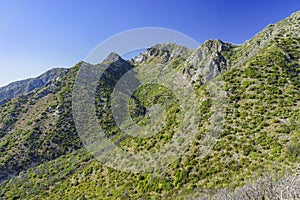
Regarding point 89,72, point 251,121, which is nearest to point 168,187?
point 251,121

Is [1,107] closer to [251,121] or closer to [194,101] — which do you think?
[194,101]

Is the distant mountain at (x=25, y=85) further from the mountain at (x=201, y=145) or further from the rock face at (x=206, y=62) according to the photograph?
the mountain at (x=201, y=145)

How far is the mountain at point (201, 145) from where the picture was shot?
14.4 m

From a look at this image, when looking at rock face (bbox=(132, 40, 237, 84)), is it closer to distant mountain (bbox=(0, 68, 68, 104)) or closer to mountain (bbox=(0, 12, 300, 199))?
mountain (bbox=(0, 12, 300, 199))

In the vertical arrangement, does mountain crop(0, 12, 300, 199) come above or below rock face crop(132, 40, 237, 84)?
below

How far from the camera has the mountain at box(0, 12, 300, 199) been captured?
14.4 meters

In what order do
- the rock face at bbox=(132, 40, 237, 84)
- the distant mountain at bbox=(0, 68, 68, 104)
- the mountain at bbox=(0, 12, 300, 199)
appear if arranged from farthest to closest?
1. the distant mountain at bbox=(0, 68, 68, 104)
2. the rock face at bbox=(132, 40, 237, 84)
3. the mountain at bbox=(0, 12, 300, 199)

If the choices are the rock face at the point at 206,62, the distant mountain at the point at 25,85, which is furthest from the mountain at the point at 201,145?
the distant mountain at the point at 25,85

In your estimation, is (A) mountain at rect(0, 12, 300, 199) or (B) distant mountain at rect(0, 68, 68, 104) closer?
(A) mountain at rect(0, 12, 300, 199)

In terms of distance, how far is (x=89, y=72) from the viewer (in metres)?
66.3

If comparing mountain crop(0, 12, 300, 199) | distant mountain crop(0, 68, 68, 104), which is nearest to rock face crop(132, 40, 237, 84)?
mountain crop(0, 12, 300, 199)

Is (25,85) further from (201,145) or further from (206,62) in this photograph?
(201,145)

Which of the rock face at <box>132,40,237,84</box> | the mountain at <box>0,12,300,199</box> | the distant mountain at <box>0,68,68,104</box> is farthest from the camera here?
the distant mountain at <box>0,68,68,104</box>

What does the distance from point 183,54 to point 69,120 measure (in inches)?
2370
